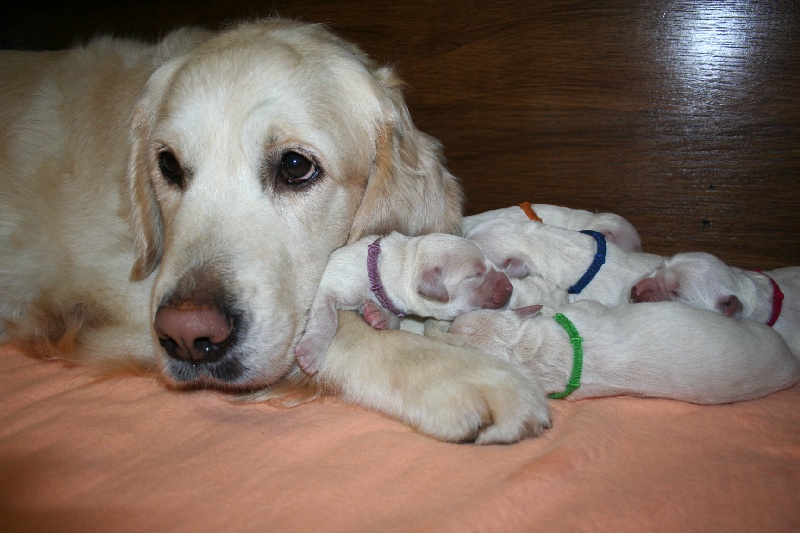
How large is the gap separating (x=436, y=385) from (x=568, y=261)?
844mm

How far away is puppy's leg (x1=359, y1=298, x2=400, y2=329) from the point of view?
1.83m

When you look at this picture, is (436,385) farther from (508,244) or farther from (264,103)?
(264,103)

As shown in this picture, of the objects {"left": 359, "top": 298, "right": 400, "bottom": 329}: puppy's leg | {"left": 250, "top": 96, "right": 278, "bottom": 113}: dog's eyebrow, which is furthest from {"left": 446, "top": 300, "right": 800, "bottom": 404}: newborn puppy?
{"left": 250, "top": 96, "right": 278, "bottom": 113}: dog's eyebrow

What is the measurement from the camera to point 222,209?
1711 millimetres

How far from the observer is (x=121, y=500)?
1.37m

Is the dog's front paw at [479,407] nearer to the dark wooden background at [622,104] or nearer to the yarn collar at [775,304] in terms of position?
the yarn collar at [775,304]

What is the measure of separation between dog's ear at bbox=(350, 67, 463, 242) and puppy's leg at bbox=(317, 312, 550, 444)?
18.3 inches

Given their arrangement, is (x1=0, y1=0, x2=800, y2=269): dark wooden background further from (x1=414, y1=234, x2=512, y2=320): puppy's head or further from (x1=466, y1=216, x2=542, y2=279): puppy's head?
(x1=414, y1=234, x2=512, y2=320): puppy's head

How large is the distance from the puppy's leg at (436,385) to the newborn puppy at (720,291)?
646mm

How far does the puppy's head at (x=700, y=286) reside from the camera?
6.45ft

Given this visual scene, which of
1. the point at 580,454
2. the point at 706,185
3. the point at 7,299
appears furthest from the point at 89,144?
the point at 706,185

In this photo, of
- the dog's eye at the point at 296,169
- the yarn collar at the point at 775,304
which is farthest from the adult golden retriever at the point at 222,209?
the yarn collar at the point at 775,304

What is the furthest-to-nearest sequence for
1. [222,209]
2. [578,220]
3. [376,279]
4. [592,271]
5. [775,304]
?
[578,220], [592,271], [775,304], [376,279], [222,209]

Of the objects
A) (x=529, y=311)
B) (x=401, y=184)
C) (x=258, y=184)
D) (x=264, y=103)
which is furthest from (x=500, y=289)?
(x=264, y=103)
